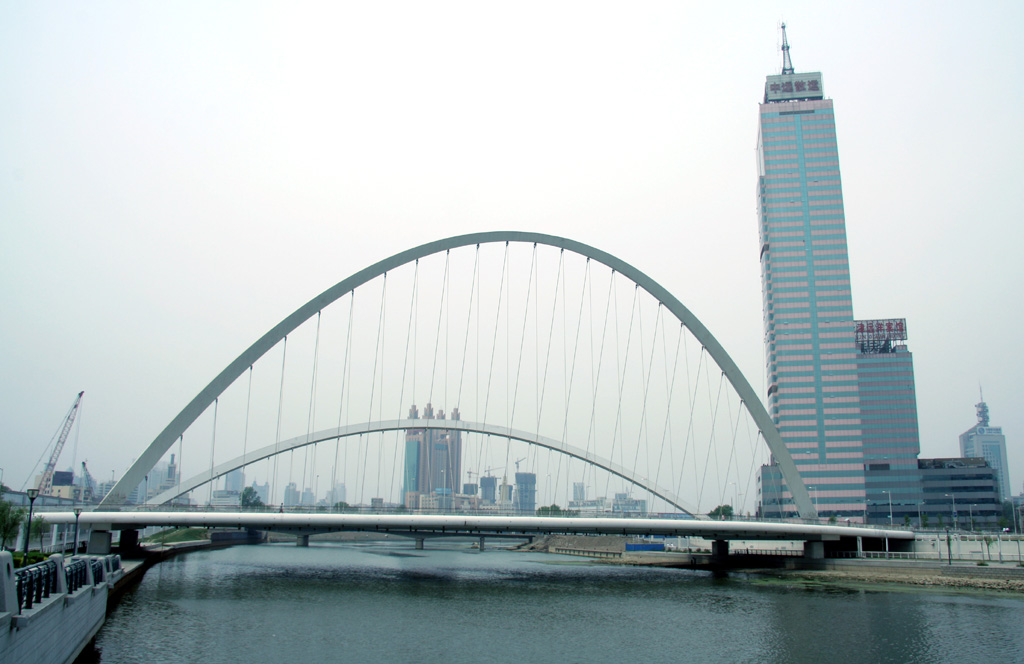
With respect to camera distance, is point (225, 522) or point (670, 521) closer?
point (225, 522)

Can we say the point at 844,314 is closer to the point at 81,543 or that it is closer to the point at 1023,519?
the point at 1023,519

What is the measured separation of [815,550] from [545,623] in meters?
35.3

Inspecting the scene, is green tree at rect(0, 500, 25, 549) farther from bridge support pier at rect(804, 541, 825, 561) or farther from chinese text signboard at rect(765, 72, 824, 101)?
chinese text signboard at rect(765, 72, 824, 101)

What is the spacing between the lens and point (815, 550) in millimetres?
59688

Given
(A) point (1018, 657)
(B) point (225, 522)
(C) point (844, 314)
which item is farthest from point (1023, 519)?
(B) point (225, 522)

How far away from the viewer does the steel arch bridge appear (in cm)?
5372

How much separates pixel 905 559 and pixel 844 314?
3264 inches

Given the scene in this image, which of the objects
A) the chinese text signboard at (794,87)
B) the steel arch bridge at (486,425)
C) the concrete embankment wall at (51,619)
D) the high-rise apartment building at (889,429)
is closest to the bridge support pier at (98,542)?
the steel arch bridge at (486,425)

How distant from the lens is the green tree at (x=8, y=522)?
3962 centimetres

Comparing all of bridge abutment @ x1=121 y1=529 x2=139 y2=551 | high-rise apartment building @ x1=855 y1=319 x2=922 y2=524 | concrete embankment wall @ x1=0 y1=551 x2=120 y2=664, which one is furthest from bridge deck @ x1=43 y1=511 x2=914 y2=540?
high-rise apartment building @ x1=855 y1=319 x2=922 y2=524

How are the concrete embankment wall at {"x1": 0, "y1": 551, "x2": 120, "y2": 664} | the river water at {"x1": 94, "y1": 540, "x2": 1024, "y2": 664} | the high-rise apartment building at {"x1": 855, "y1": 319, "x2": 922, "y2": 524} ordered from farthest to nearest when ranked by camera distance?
the high-rise apartment building at {"x1": 855, "y1": 319, "x2": 922, "y2": 524} < the river water at {"x1": 94, "y1": 540, "x2": 1024, "y2": 664} < the concrete embankment wall at {"x1": 0, "y1": 551, "x2": 120, "y2": 664}

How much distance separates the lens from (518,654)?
26.2 m

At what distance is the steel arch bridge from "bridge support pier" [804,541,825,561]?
Result: 2.49m

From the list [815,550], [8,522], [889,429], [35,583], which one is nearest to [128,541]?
[8,522]
